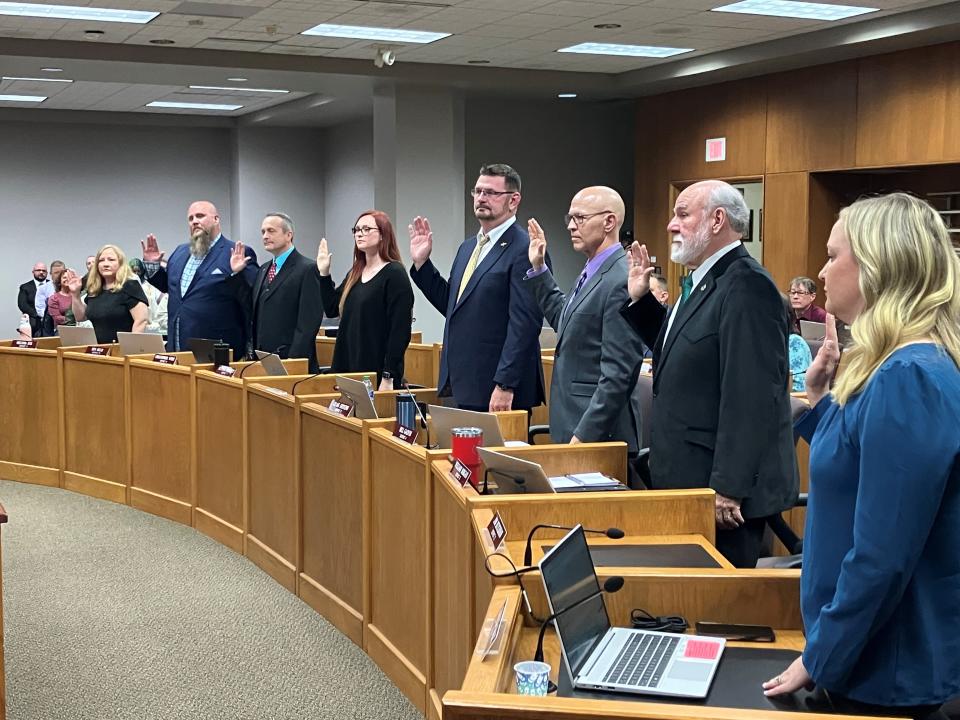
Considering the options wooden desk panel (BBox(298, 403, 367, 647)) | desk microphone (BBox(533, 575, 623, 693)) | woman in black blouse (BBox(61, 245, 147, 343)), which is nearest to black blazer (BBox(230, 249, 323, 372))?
woman in black blouse (BBox(61, 245, 147, 343))

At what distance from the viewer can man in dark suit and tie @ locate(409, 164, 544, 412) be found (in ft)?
15.6

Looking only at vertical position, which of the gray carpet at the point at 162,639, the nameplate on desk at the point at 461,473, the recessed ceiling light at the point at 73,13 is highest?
the recessed ceiling light at the point at 73,13

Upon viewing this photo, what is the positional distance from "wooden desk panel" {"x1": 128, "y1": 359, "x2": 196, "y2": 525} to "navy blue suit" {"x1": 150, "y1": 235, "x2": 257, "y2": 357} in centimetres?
58

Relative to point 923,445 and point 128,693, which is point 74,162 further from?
point 923,445

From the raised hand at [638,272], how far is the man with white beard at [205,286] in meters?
3.64

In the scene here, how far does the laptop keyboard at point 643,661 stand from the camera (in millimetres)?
2023

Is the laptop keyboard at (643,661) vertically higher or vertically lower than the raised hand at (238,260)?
lower

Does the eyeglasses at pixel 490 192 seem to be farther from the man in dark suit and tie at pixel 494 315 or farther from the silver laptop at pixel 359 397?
the silver laptop at pixel 359 397

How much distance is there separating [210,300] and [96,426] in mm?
1017

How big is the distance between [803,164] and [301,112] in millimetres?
7141

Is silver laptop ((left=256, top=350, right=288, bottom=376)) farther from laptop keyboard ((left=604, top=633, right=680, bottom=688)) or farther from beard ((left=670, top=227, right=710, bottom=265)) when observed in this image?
laptop keyboard ((left=604, top=633, right=680, bottom=688))

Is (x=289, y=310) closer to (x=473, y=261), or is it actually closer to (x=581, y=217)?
(x=473, y=261)

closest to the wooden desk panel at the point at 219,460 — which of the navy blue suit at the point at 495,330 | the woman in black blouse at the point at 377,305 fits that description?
the woman in black blouse at the point at 377,305

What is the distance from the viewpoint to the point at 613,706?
67.6 inches
